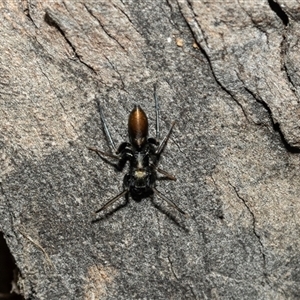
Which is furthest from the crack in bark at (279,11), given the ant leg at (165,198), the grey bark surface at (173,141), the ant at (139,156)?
the ant leg at (165,198)

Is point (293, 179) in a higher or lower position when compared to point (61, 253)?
higher

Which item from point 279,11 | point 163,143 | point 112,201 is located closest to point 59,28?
point 163,143

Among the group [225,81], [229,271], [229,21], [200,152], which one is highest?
[229,21]

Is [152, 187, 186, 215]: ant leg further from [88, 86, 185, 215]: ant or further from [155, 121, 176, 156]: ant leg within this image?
[155, 121, 176, 156]: ant leg

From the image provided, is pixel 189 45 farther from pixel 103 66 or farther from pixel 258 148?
pixel 258 148

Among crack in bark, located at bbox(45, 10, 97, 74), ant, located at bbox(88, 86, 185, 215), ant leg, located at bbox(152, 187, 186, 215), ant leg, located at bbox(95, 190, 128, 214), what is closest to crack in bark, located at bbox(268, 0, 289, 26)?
ant, located at bbox(88, 86, 185, 215)

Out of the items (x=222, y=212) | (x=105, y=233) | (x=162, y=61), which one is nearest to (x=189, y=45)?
(x=162, y=61)
